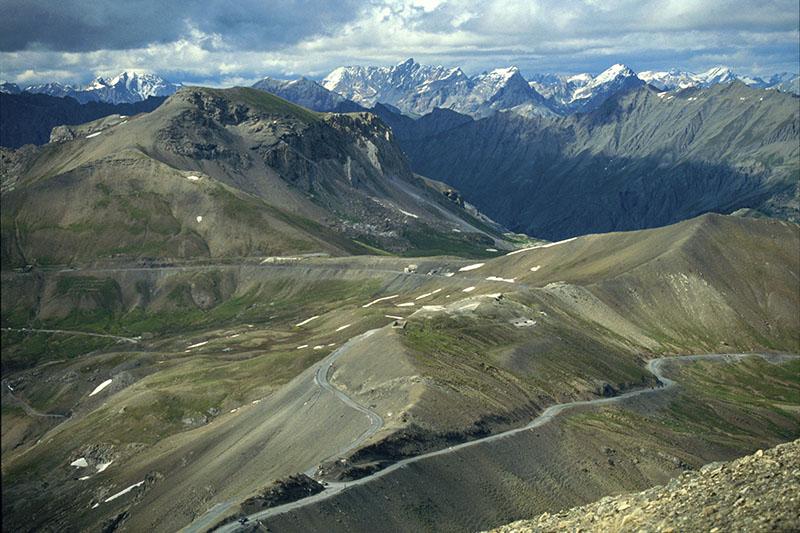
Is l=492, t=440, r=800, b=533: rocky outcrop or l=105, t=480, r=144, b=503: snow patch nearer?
l=492, t=440, r=800, b=533: rocky outcrop

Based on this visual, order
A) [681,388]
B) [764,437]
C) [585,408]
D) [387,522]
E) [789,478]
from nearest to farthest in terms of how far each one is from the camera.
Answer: [789,478] → [387,522] → [585,408] → [764,437] → [681,388]

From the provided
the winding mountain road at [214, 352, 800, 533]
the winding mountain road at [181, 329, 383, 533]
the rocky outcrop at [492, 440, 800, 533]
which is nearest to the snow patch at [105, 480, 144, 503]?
the winding mountain road at [181, 329, 383, 533]

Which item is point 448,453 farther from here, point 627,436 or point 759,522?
point 759,522

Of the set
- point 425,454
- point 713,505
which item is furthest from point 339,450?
point 713,505

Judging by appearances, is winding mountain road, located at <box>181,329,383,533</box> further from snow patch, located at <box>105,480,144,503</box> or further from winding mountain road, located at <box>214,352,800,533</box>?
snow patch, located at <box>105,480,144,503</box>

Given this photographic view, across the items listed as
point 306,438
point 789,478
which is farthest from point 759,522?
point 306,438

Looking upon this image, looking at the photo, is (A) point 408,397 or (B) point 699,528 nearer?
(B) point 699,528

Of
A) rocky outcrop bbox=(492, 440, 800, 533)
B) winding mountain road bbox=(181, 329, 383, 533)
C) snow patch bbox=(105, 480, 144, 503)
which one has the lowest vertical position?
snow patch bbox=(105, 480, 144, 503)

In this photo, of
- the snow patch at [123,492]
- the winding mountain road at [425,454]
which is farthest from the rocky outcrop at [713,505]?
the snow patch at [123,492]
